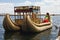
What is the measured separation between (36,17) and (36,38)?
8489 millimetres

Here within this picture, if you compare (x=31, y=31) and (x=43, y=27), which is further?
(x=43, y=27)

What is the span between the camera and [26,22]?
32.3 meters

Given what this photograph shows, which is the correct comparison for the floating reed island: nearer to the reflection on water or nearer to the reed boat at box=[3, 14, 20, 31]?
the reed boat at box=[3, 14, 20, 31]

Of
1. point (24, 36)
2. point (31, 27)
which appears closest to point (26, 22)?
point (31, 27)

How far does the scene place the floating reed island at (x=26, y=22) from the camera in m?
32.5

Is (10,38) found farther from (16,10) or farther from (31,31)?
(16,10)

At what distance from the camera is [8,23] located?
3506cm

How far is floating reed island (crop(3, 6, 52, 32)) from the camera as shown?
32.5 m

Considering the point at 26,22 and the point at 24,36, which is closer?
the point at 24,36

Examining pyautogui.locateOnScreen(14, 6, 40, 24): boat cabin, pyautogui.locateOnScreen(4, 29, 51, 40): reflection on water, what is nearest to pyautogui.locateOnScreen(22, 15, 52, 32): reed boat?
pyautogui.locateOnScreen(4, 29, 51, 40): reflection on water

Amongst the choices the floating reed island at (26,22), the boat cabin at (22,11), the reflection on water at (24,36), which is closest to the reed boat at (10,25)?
the floating reed island at (26,22)

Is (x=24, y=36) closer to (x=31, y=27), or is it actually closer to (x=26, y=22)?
(x=31, y=27)

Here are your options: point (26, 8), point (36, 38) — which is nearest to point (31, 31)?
point (36, 38)

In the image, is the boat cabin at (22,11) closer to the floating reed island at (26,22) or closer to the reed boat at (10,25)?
the floating reed island at (26,22)
